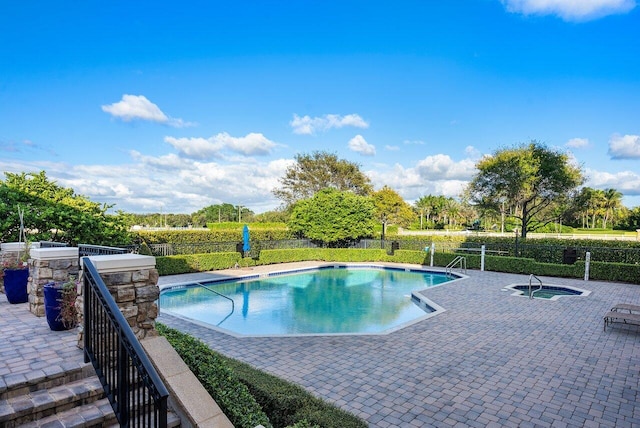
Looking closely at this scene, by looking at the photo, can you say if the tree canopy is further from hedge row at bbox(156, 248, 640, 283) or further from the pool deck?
the pool deck

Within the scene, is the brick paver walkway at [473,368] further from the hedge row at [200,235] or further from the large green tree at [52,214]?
the hedge row at [200,235]

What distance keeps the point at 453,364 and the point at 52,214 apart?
31.5 feet

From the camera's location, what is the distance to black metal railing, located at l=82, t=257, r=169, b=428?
2080mm

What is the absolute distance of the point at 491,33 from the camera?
1445cm

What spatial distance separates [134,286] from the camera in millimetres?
3400

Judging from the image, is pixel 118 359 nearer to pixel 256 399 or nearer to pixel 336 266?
pixel 256 399

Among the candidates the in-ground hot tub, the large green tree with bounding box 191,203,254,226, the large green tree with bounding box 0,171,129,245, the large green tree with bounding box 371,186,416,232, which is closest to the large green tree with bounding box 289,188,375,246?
the in-ground hot tub

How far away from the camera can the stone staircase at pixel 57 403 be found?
260 centimetres

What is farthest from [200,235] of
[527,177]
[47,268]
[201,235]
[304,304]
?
[527,177]

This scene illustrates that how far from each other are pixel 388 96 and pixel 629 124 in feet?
47.9

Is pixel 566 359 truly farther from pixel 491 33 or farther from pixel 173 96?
pixel 173 96

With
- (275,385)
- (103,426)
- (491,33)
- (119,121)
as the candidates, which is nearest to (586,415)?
(275,385)

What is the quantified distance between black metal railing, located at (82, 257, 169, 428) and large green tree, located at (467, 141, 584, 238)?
2439 cm

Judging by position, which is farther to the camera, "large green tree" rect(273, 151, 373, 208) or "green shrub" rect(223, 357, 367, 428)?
"large green tree" rect(273, 151, 373, 208)
